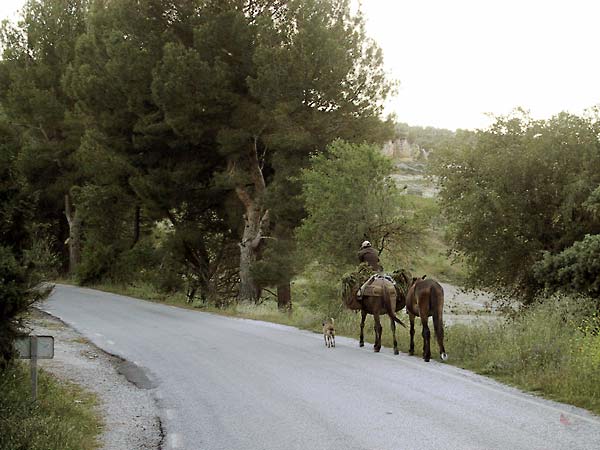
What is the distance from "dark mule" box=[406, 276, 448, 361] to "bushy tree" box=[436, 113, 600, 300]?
8509mm

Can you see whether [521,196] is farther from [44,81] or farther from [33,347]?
[44,81]

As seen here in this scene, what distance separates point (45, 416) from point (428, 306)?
27.9 feet

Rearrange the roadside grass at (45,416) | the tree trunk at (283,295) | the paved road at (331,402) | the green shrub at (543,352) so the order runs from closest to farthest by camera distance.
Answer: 1. the roadside grass at (45,416)
2. the paved road at (331,402)
3. the green shrub at (543,352)
4. the tree trunk at (283,295)

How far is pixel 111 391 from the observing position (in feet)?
42.8

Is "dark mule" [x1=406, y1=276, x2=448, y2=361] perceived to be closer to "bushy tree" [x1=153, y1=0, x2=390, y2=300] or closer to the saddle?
the saddle

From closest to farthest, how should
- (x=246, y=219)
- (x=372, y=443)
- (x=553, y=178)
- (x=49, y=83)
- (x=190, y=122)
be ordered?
(x=372, y=443) → (x=553, y=178) → (x=190, y=122) → (x=246, y=219) → (x=49, y=83)

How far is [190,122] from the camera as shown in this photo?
111ft

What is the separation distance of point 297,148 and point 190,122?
5.44m

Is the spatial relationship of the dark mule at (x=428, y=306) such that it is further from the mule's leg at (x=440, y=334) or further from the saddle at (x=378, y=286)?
the saddle at (x=378, y=286)

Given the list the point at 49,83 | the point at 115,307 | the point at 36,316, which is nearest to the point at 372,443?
the point at 36,316

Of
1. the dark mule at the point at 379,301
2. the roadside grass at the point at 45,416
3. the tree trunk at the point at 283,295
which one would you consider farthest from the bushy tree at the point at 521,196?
the roadside grass at the point at 45,416

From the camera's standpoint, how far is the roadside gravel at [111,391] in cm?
951

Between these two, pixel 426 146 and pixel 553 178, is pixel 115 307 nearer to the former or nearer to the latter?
pixel 553 178

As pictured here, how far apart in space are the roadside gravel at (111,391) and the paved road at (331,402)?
27cm
